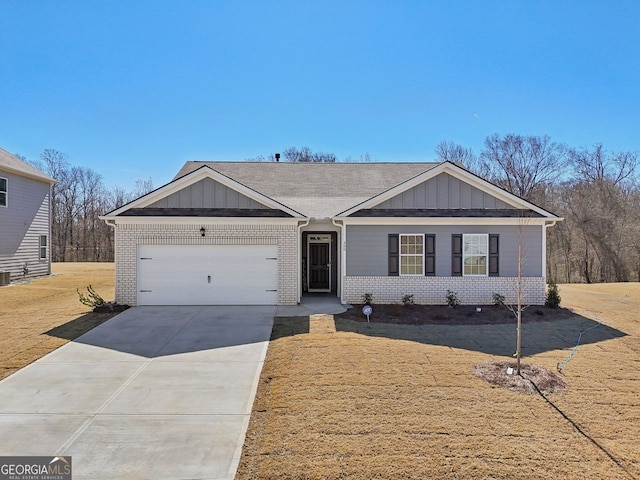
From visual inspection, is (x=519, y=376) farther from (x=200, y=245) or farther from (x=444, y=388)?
(x=200, y=245)

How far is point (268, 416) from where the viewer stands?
203 inches

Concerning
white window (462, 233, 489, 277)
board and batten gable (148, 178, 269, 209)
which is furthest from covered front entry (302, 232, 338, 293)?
white window (462, 233, 489, 277)

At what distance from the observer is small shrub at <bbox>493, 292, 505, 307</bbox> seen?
497 inches

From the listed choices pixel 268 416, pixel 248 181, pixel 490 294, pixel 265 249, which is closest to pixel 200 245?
pixel 265 249

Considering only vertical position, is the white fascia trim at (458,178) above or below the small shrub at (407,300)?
above

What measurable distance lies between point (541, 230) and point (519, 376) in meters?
7.89

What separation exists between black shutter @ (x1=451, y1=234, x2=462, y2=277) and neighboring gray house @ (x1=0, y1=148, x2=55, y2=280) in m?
19.8

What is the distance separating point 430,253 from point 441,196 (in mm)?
1922

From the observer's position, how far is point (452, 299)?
12672mm

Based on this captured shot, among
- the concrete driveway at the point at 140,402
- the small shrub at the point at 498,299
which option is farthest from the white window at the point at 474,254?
the concrete driveway at the point at 140,402

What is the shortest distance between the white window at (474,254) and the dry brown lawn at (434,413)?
408cm

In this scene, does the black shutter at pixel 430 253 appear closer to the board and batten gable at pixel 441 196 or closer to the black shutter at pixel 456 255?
the black shutter at pixel 456 255

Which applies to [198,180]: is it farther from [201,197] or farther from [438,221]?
[438,221]

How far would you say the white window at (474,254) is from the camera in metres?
12.9
